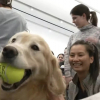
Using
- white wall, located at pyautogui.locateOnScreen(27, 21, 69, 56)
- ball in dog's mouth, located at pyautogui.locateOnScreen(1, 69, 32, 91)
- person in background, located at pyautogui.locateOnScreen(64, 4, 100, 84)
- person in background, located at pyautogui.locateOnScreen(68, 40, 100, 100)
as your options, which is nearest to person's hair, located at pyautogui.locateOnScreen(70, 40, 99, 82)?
person in background, located at pyautogui.locateOnScreen(68, 40, 100, 100)

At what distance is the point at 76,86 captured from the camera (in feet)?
6.61

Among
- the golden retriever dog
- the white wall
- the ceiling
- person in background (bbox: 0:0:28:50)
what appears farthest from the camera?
the white wall

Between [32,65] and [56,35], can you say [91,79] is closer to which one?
[32,65]

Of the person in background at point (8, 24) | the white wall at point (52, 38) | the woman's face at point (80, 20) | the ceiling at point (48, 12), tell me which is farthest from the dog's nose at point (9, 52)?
the white wall at point (52, 38)

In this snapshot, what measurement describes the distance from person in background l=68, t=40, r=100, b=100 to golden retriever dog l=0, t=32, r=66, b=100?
43cm

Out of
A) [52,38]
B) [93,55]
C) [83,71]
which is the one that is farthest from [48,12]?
[83,71]

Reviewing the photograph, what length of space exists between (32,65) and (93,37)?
41.7 inches

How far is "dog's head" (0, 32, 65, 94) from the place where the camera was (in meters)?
1.25

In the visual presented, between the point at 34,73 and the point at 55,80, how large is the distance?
0.67 feet

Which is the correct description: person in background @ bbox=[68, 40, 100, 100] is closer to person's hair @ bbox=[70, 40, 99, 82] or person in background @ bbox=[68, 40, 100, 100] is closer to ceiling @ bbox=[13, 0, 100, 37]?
person's hair @ bbox=[70, 40, 99, 82]

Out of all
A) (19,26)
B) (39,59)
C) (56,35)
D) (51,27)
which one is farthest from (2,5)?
(56,35)

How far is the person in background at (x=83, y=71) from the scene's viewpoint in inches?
77.1

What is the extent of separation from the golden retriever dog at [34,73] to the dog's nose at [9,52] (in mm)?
21

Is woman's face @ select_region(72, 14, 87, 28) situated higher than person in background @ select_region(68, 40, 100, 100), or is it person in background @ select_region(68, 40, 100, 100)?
woman's face @ select_region(72, 14, 87, 28)
